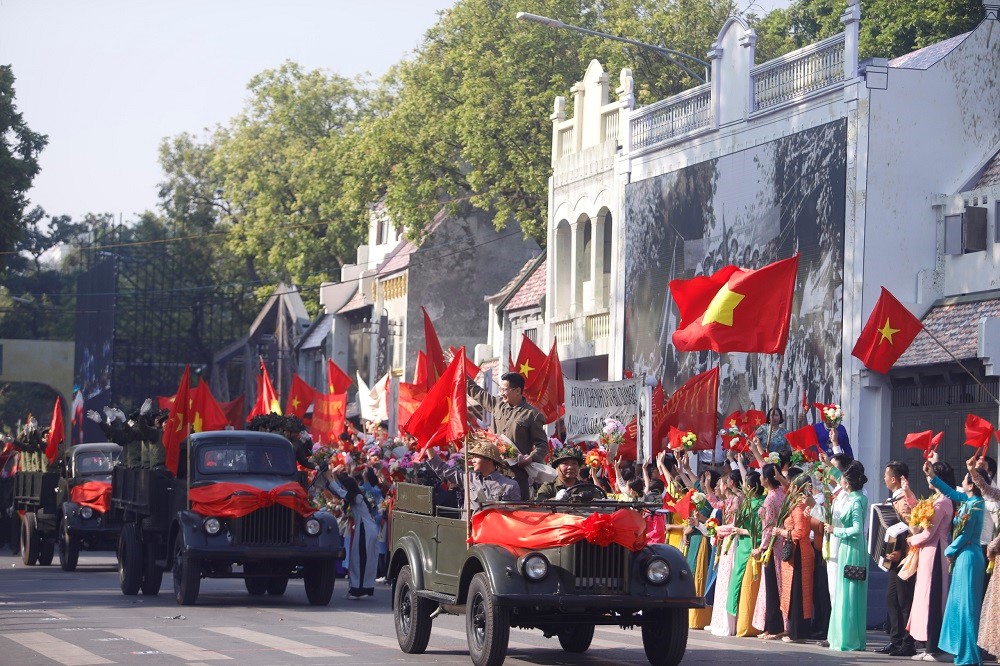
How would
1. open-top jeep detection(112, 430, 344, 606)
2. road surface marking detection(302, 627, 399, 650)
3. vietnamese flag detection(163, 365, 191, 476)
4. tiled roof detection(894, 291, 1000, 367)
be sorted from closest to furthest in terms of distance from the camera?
road surface marking detection(302, 627, 399, 650) < open-top jeep detection(112, 430, 344, 606) < vietnamese flag detection(163, 365, 191, 476) < tiled roof detection(894, 291, 1000, 367)

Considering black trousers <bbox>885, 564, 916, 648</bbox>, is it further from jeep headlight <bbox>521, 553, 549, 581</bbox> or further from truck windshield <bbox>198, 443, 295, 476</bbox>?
truck windshield <bbox>198, 443, 295, 476</bbox>

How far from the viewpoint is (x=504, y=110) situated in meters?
48.8

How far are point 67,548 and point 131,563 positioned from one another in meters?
6.93

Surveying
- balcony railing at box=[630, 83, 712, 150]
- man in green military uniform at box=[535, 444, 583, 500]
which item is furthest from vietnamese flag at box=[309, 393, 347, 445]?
man in green military uniform at box=[535, 444, 583, 500]

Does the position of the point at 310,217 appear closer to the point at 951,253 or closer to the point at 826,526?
the point at 951,253

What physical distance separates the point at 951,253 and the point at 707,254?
618 cm

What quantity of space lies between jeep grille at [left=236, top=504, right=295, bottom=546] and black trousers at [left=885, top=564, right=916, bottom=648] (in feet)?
26.3

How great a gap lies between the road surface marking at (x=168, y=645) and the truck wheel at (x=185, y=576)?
356 cm

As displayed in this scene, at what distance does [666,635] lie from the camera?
14.1 metres

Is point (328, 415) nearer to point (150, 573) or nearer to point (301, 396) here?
point (301, 396)

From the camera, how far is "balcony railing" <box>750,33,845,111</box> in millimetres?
30156

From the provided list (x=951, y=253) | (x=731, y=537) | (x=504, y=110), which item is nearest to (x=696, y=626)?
(x=731, y=537)

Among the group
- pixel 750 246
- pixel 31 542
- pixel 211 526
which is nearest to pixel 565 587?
pixel 211 526

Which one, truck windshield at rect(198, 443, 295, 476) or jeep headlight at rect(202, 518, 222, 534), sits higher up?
truck windshield at rect(198, 443, 295, 476)
